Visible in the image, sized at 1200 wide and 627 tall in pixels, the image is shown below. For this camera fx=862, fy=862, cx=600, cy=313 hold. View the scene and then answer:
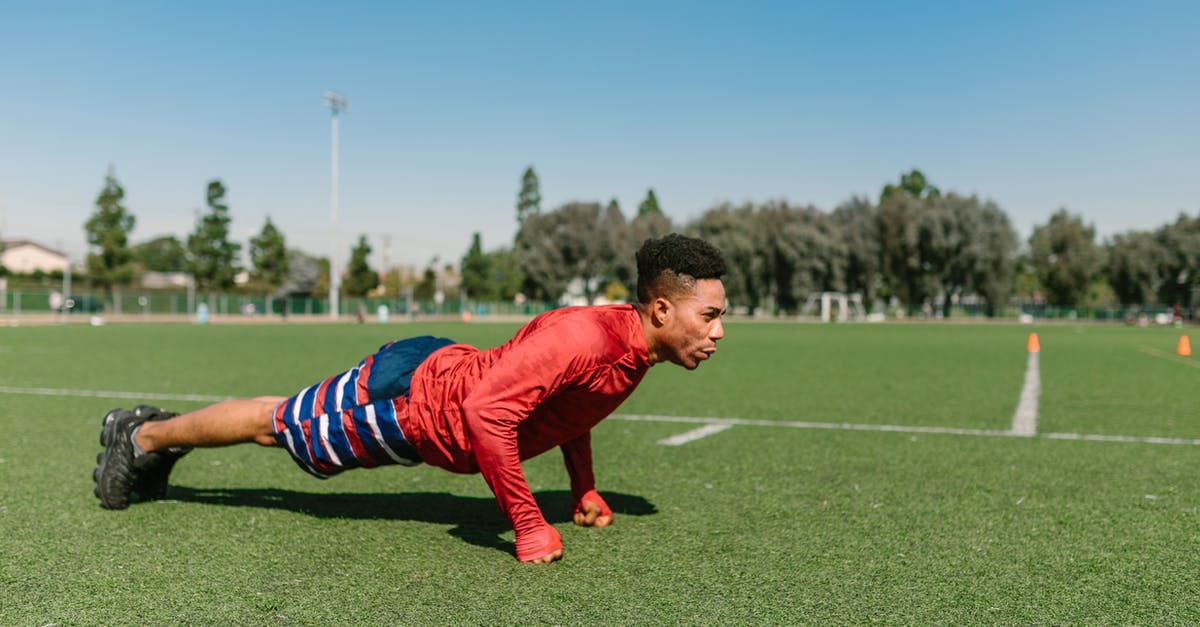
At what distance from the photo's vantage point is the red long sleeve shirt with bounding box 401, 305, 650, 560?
321 centimetres

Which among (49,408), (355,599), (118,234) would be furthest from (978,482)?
(118,234)

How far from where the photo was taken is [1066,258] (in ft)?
303

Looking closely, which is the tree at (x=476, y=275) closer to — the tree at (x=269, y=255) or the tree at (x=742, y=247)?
the tree at (x=269, y=255)

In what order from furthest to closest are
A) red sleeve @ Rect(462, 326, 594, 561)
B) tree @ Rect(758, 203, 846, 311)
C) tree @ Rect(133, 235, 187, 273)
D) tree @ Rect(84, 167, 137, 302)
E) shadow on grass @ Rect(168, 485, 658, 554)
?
tree @ Rect(133, 235, 187, 273), tree @ Rect(758, 203, 846, 311), tree @ Rect(84, 167, 137, 302), shadow on grass @ Rect(168, 485, 658, 554), red sleeve @ Rect(462, 326, 594, 561)

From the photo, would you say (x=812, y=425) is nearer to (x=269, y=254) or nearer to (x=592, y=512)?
(x=592, y=512)

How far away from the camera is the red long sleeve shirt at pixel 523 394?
321 cm

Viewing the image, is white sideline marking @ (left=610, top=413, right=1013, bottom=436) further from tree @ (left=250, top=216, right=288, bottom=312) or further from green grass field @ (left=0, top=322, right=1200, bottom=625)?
tree @ (left=250, top=216, right=288, bottom=312)

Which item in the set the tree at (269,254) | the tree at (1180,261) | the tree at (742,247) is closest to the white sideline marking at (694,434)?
the tree at (742,247)

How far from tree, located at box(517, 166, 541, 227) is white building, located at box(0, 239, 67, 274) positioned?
57.1m

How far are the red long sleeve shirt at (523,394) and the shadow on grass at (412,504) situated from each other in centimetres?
59

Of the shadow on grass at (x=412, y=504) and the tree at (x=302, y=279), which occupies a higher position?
the tree at (x=302, y=279)

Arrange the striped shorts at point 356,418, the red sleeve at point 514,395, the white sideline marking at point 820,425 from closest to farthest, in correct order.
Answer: the red sleeve at point 514,395 < the striped shorts at point 356,418 < the white sideline marking at point 820,425

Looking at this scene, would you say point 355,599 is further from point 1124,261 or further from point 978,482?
point 1124,261

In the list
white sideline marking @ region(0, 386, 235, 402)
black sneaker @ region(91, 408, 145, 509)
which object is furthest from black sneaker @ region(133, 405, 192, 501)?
white sideline marking @ region(0, 386, 235, 402)
